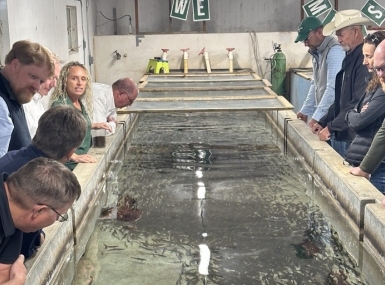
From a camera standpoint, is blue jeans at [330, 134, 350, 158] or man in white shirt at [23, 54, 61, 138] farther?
blue jeans at [330, 134, 350, 158]

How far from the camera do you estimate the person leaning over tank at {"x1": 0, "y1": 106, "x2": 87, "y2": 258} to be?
2.20 meters

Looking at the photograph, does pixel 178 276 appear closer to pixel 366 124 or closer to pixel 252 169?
pixel 366 124

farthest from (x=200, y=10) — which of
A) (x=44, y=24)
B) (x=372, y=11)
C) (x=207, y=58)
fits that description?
(x=44, y=24)

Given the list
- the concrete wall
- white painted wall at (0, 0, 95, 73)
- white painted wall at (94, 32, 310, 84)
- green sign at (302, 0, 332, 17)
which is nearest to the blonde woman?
white painted wall at (0, 0, 95, 73)

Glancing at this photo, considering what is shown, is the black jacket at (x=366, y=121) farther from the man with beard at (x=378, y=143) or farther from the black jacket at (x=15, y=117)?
the black jacket at (x=15, y=117)

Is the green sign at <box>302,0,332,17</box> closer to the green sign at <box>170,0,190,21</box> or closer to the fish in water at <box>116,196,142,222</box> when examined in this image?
the green sign at <box>170,0,190,21</box>

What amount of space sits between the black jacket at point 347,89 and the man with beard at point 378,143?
782 mm

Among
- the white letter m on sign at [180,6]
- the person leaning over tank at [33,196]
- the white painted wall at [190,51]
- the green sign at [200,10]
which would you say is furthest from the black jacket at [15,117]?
the white painted wall at [190,51]

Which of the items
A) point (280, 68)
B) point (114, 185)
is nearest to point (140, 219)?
point (114, 185)

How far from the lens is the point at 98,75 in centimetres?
Result: 1103

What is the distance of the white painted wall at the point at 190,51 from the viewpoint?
11.0 meters

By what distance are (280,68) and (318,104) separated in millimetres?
5768

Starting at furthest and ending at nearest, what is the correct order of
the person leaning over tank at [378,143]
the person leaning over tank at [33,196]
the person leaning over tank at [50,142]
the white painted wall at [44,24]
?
the white painted wall at [44,24] < the person leaning over tank at [378,143] < the person leaning over tank at [50,142] < the person leaning over tank at [33,196]

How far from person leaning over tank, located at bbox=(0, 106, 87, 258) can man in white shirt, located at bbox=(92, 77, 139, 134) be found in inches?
84.8
